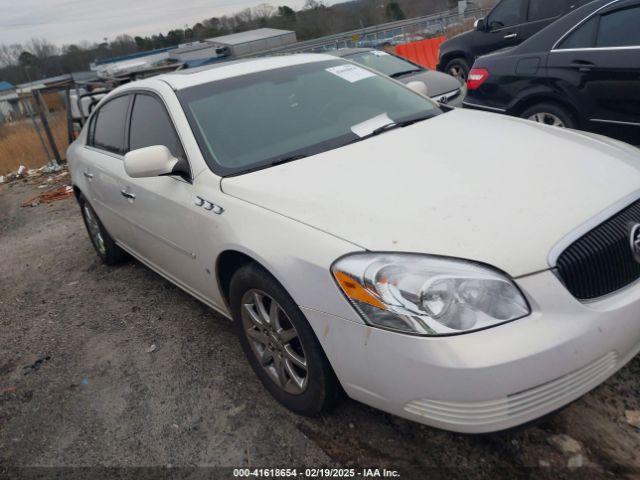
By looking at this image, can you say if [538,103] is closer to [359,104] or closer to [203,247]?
[359,104]

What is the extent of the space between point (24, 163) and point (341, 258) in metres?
14.5

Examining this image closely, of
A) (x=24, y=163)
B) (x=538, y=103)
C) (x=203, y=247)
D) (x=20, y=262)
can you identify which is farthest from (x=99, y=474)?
(x=24, y=163)

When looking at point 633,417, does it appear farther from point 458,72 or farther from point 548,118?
point 458,72

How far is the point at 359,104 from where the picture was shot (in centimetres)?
322

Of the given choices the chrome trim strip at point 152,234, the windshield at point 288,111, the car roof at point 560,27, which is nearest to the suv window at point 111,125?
the chrome trim strip at point 152,234

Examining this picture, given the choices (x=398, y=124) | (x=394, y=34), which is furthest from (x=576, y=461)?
(x=394, y=34)

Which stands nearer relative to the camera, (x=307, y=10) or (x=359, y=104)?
(x=359, y=104)

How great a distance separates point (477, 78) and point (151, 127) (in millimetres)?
3564

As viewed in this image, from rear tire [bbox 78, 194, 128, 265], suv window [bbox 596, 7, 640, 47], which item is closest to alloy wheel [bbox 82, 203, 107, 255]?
rear tire [bbox 78, 194, 128, 265]

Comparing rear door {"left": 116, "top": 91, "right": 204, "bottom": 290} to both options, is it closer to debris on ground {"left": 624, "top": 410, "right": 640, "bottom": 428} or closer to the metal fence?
debris on ground {"left": 624, "top": 410, "right": 640, "bottom": 428}

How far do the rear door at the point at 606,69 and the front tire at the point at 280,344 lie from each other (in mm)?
3550

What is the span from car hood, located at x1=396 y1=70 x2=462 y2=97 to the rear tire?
4.52 metres

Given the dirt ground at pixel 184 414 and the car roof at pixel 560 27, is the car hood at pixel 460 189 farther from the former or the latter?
the car roof at pixel 560 27

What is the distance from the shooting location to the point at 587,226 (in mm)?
1889
